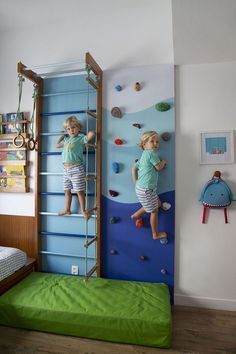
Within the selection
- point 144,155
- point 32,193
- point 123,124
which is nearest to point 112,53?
point 123,124

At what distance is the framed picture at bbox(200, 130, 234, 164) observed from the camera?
2096 millimetres

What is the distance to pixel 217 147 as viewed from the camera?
2119 mm

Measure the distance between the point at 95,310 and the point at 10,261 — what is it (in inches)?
37.7

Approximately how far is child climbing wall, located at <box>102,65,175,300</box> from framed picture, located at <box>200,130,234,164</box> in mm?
292

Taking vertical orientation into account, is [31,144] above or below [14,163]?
above

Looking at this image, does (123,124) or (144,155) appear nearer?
(144,155)

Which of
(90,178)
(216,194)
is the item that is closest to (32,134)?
(90,178)

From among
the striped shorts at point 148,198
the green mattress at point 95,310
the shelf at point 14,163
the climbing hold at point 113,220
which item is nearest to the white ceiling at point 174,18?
the striped shorts at point 148,198

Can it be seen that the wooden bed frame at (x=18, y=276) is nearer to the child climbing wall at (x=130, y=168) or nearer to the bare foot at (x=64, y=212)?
the bare foot at (x=64, y=212)

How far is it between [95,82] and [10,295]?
2.09 m

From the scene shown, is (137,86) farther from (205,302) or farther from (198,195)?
(205,302)

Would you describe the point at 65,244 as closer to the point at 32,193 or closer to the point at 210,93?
the point at 32,193

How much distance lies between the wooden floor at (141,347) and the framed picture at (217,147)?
55.1 inches

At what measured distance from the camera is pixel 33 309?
1.83m
